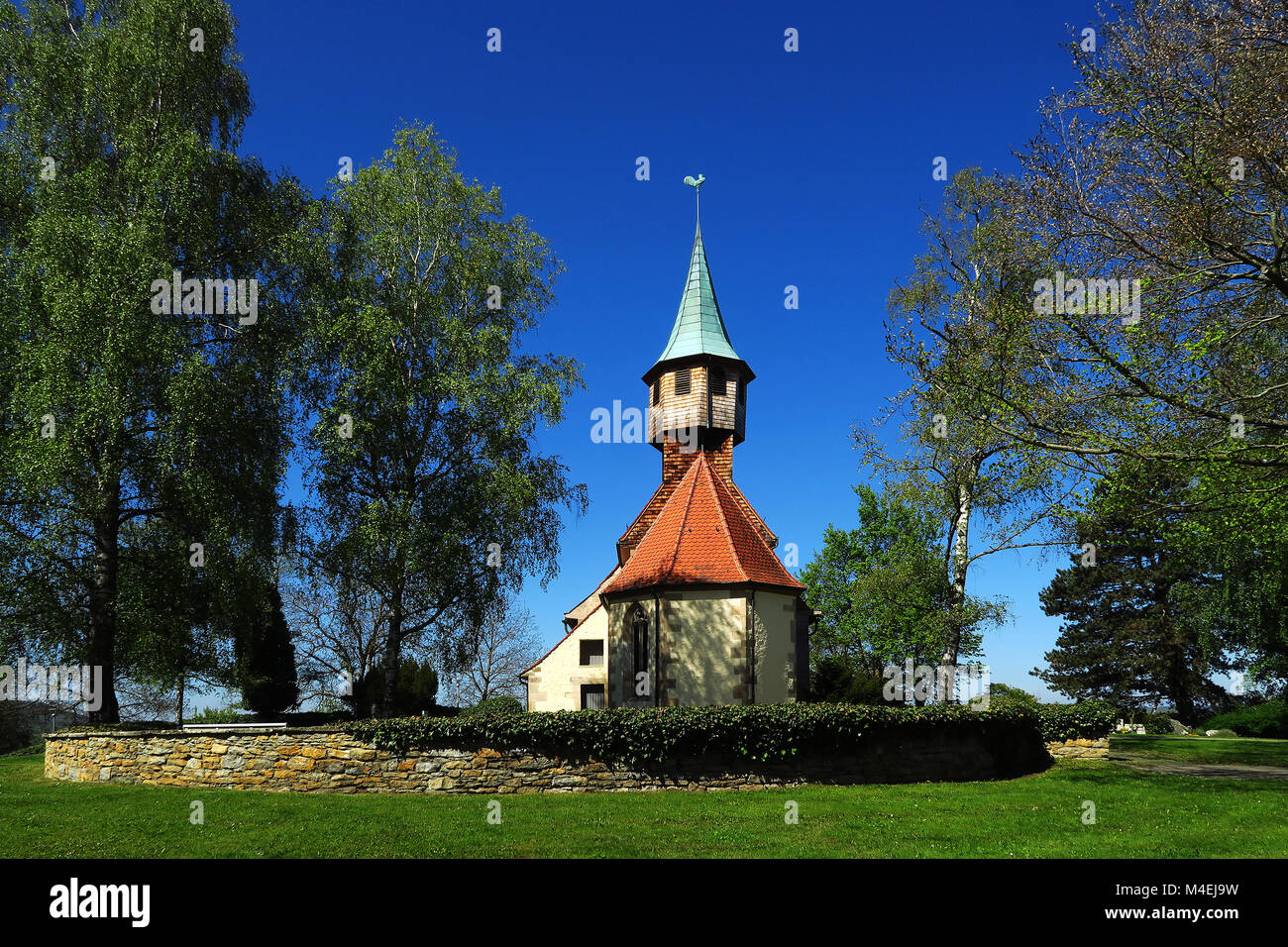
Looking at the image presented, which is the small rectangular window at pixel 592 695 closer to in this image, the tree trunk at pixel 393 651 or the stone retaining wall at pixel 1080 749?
the tree trunk at pixel 393 651

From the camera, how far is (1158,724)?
38156mm

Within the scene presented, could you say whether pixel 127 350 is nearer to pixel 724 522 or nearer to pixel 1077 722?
pixel 724 522

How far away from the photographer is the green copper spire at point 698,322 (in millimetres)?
32938

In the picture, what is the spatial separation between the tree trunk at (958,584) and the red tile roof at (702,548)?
4.48 metres

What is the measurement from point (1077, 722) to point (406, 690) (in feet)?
88.3

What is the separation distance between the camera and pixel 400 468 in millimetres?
23141

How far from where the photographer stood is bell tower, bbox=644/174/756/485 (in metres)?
32.0

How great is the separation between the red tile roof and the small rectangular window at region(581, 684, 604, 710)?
6553 millimetres

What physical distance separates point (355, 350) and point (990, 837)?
749 inches

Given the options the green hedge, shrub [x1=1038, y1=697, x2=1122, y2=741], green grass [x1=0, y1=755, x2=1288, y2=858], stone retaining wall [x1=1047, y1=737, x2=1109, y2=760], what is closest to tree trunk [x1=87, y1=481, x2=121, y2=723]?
green grass [x1=0, y1=755, x2=1288, y2=858]

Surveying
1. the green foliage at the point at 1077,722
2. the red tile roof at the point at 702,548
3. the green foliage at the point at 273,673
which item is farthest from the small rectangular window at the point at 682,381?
the green foliage at the point at 273,673

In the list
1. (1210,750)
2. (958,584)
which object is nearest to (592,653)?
(958,584)

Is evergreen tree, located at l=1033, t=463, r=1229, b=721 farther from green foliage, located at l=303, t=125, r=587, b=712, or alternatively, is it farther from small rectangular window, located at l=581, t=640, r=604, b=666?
green foliage, located at l=303, t=125, r=587, b=712
